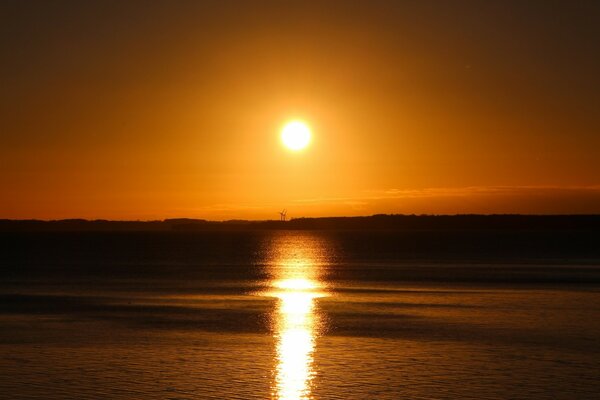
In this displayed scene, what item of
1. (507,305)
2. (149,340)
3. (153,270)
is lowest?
(149,340)

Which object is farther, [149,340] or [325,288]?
[325,288]

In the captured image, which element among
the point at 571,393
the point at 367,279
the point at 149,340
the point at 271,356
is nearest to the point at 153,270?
the point at 367,279

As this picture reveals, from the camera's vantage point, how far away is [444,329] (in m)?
40.6

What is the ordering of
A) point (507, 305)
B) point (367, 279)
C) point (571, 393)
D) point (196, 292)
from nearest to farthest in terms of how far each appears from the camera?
point (571, 393), point (507, 305), point (196, 292), point (367, 279)

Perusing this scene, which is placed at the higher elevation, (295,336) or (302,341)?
(295,336)

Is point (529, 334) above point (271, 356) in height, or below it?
above

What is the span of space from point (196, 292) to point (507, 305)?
976 inches

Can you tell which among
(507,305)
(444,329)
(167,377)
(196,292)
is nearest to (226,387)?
(167,377)

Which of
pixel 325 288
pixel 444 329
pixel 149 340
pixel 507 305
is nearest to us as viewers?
pixel 149 340

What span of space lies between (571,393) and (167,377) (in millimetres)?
13352

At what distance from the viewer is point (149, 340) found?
123 feet

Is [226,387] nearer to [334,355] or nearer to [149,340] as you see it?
[334,355]

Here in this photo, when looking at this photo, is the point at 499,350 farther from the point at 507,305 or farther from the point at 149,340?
the point at 507,305

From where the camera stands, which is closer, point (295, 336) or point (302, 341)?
point (302, 341)
